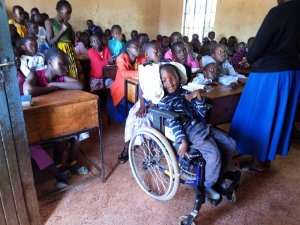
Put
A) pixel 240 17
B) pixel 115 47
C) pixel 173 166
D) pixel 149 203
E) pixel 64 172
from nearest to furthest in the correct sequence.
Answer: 1. pixel 173 166
2. pixel 149 203
3. pixel 64 172
4. pixel 115 47
5. pixel 240 17

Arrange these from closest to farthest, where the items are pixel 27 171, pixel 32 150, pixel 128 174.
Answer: pixel 27 171, pixel 32 150, pixel 128 174

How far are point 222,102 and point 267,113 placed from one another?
0.39 metres

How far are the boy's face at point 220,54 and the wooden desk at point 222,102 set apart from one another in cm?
53

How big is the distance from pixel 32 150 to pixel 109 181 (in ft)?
2.32

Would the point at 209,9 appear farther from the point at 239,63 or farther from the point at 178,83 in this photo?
the point at 178,83

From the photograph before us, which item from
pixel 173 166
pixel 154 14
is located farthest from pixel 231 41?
pixel 173 166

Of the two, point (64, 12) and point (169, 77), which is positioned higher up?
point (64, 12)

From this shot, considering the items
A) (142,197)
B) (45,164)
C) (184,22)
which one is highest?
(184,22)

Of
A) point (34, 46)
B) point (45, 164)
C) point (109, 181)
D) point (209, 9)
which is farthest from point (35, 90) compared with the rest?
point (209, 9)

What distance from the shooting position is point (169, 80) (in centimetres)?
183

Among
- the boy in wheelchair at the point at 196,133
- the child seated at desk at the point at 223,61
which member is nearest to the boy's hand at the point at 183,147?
the boy in wheelchair at the point at 196,133

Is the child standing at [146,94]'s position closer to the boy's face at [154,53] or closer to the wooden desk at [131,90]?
the boy's face at [154,53]

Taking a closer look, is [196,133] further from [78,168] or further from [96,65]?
[96,65]

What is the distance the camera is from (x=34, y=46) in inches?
93.6
